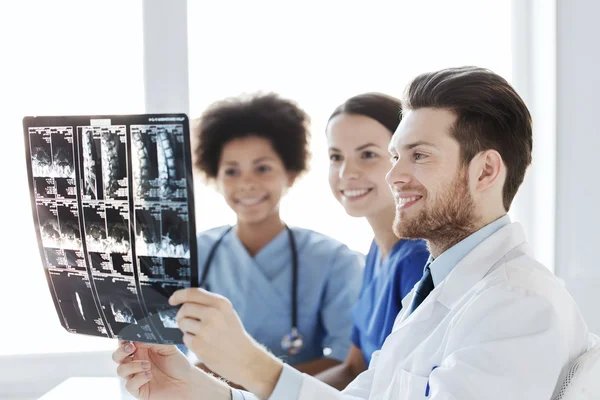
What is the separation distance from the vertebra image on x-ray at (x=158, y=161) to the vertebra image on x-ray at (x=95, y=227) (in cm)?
8

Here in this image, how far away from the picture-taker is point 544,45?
88.0 inches

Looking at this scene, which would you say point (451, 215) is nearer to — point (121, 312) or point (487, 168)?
point (487, 168)

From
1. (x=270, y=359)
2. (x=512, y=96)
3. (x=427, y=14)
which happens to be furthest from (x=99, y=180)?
(x=427, y=14)

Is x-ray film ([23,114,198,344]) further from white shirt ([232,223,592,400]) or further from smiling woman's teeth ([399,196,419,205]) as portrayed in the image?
smiling woman's teeth ([399,196,419,205])

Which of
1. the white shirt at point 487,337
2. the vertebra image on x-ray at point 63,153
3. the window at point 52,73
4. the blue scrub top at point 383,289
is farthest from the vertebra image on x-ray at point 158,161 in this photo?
the window at point 52,73

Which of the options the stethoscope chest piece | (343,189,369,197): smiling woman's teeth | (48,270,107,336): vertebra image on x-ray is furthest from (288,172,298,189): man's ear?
(48,270,107,336): vertebra image on x-ray

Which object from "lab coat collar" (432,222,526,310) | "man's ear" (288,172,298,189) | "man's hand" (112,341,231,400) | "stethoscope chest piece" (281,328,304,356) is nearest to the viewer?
"lab coat collar" (432,222,526,310)

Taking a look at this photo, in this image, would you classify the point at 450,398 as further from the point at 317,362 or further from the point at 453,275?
the point at 317,362

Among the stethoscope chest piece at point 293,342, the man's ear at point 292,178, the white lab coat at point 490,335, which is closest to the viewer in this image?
the white lab coat at point 490,335

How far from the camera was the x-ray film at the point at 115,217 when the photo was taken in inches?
40.1

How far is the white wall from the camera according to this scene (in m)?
2.13

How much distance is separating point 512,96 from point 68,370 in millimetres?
1713

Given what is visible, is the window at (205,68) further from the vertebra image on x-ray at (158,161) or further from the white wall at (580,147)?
the vertebra image on x-ray at (158,161)

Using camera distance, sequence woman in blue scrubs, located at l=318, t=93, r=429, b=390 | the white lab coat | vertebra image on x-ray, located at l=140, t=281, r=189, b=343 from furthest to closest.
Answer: woman in blue scrubs, located at l=318, t=93, r=429, b=390 < vertebra image on x-ray, located at l=140, t=281, r=189, b=343 < the white lab coat
